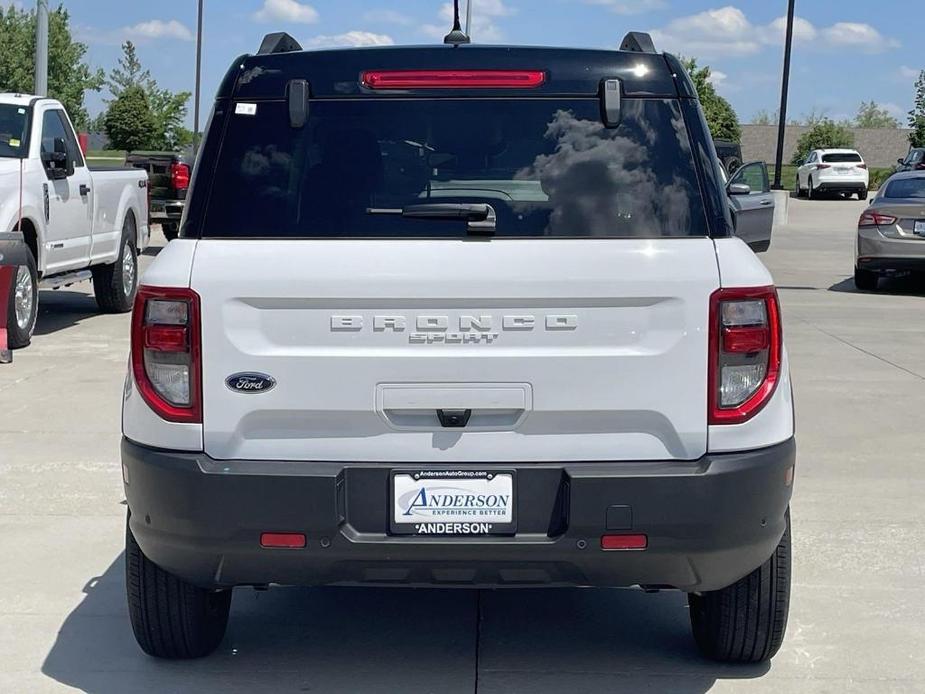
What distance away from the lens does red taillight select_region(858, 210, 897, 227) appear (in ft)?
58.4

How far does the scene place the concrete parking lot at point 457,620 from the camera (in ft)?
15.2

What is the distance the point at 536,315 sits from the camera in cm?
400

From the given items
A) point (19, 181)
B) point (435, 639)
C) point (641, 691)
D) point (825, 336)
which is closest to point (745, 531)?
point (641, 691)

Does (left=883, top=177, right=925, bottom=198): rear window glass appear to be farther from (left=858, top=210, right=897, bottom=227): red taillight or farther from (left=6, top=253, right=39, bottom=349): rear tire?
(left=6, top=253, right=39, bottom=349): rear tire

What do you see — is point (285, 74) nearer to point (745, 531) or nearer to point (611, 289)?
point (611, 289)

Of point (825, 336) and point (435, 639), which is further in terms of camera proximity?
point (825, 336)

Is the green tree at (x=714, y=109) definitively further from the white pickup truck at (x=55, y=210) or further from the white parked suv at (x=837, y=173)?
the white pickup truck at (x=55, y=210)

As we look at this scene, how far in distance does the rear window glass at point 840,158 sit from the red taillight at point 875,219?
2942 centimetres

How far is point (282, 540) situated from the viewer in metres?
4.04

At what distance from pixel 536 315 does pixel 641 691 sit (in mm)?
1315

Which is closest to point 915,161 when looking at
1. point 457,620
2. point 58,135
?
point 58,135

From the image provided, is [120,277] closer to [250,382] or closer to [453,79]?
[453,79]

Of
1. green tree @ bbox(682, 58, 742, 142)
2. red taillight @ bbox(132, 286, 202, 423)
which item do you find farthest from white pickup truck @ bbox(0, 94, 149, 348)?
green tree @ bbox(682, 58, 742, 142)

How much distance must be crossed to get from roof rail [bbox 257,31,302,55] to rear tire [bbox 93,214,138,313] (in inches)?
408
